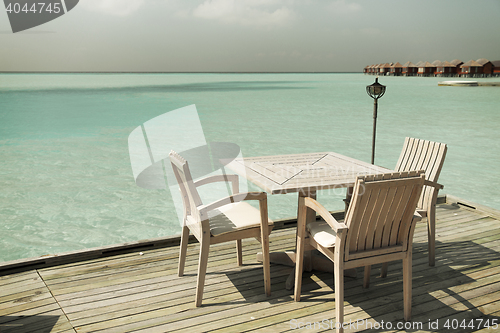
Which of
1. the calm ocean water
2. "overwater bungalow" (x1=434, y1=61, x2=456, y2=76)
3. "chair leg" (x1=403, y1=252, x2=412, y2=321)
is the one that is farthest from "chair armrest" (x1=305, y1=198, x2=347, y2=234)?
"overwater bungalow" (x1=434, y1=61, x2=456, y2=76)

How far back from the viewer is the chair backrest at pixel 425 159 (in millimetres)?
3101

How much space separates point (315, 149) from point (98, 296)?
10474mm

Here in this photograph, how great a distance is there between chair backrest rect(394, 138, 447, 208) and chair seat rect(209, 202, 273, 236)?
129 cm

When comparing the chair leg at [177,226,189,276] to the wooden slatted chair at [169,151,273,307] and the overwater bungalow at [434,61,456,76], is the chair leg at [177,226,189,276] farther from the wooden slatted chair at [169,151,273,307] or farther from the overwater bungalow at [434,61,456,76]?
the overwater bungalow at [434,61,456,76]

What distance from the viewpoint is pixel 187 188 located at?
251 cm

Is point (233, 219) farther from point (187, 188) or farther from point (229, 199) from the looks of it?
point (187, 188)

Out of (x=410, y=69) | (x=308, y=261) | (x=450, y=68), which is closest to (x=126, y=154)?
(x=308, y=261)

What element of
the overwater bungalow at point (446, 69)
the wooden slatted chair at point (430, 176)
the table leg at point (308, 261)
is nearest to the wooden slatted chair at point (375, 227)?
the table leg at point (308, 261)

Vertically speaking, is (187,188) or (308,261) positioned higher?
(187,188)

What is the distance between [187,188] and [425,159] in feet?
6.29

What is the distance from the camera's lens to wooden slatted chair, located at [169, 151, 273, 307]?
2.49 m

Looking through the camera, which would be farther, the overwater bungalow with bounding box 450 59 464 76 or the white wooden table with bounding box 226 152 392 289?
the overwater bungalow with bounding box 450 59 464 76

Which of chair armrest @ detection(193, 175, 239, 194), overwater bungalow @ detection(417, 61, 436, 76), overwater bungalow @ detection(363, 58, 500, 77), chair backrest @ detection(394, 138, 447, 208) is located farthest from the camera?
overwater bungalow @ detection(417, 61, 436, 76)

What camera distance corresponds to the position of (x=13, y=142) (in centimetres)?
Result: 1395
